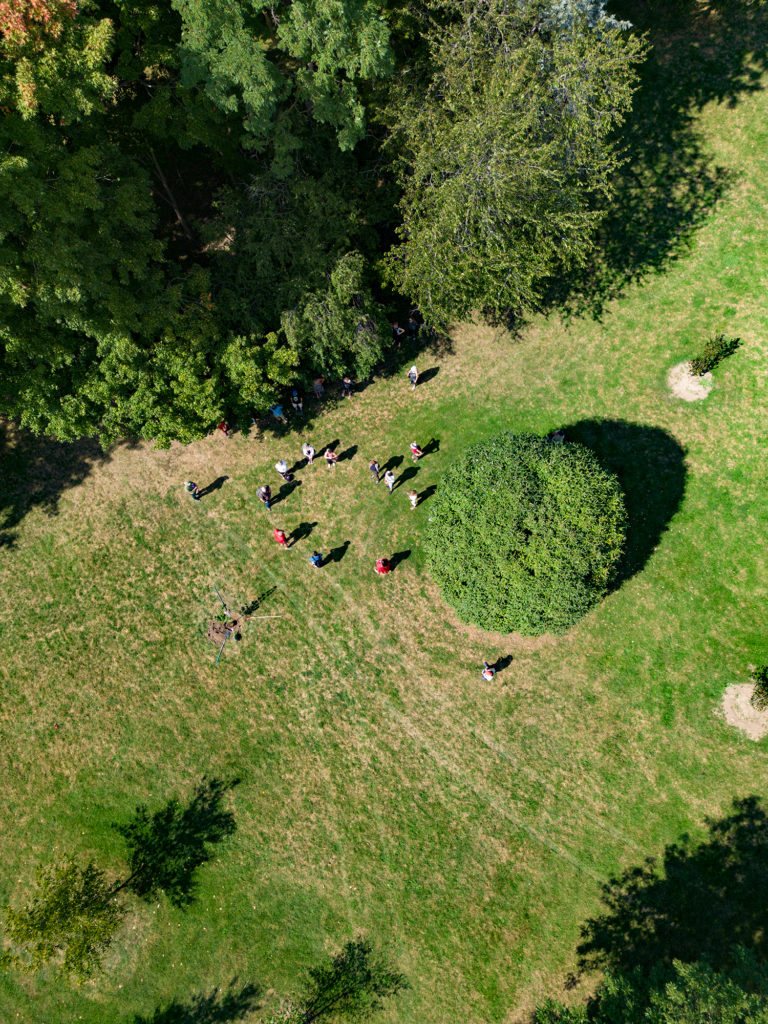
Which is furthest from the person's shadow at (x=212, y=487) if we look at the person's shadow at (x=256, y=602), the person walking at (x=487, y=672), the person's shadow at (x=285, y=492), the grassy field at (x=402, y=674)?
the person walking at (x=487, y=672)

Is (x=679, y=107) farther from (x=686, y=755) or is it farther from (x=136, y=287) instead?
(x=686, y=755)

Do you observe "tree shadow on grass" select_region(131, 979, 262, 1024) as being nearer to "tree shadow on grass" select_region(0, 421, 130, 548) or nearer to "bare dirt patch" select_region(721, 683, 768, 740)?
"tree shadow on grass" select_region(0, 421, 130, 548)

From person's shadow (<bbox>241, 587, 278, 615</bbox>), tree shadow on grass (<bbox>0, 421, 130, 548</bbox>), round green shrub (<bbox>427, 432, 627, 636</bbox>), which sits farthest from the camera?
tree shadow on grass (<bbox>0, 421, 130, 548</bbox>)

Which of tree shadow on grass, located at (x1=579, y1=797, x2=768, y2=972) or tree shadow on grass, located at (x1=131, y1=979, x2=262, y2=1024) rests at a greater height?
tree shadow on grass, located at (x1=131, y1=979, x2=262, y2=1024)

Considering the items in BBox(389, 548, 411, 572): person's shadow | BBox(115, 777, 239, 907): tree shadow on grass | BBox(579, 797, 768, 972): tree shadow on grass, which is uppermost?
BBox(389, 548, 411, 572): person's shadow

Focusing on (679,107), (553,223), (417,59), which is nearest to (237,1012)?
(553,223)

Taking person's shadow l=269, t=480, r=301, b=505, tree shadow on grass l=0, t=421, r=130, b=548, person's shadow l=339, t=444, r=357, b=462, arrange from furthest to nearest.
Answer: tree shadow on grass l=0, t=421, r=130, b=548 → person's shadow l=339, t=444, r=357, b=462 → person's shadow l=269, t=480, r=301, b=505

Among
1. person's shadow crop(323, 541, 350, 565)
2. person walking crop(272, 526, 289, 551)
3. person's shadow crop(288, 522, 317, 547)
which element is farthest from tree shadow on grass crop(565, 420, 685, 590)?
person walking crop(272, 526, 289, 551)

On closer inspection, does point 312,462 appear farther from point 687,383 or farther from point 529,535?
point 687,383

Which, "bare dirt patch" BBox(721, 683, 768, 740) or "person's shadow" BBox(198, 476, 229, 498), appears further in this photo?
"person's shadow" BBox(198, 476, 229, 498)
